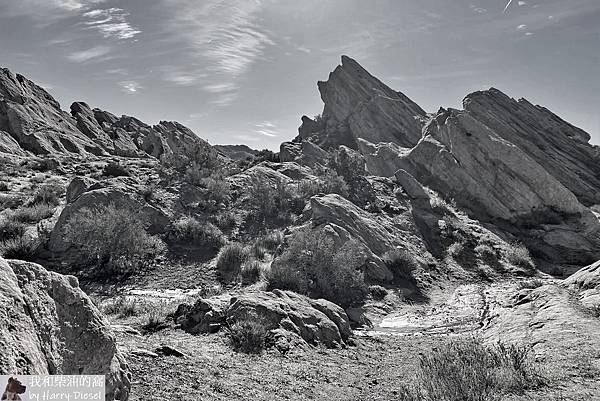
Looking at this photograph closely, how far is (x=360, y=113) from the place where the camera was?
55.0 m

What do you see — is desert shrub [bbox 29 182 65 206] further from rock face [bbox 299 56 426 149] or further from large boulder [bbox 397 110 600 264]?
rock face [bbox 299 56 426 149]

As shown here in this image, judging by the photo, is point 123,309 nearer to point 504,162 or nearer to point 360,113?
point 504,162

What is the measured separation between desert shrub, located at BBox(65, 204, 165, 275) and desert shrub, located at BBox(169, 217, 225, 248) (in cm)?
233

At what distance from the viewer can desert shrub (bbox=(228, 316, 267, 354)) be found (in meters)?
8.25

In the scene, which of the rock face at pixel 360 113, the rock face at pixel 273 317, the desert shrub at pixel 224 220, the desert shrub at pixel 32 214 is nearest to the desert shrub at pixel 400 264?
the rock face at pixel 273 317

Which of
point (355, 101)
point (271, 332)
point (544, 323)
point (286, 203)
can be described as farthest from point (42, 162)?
point (355, 101)

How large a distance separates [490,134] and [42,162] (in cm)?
3958

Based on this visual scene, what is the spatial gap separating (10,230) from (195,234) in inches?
342

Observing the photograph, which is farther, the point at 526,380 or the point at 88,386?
the point at 526,380

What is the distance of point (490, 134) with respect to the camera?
3175 centimetres

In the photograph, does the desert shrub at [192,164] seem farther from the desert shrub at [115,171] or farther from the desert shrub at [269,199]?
the desert shrub at [269,199]

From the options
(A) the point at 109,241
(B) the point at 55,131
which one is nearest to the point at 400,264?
(A) the point at 109,241

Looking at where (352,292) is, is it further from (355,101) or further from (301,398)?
(355,101)

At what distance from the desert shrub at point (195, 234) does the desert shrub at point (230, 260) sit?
67.3 inches
